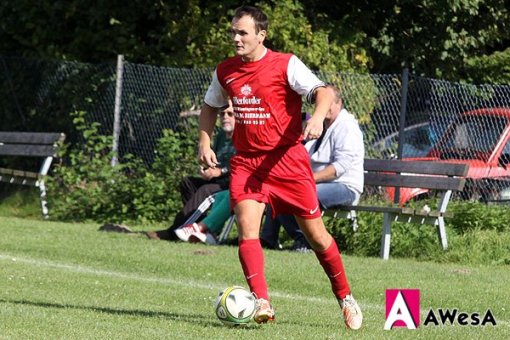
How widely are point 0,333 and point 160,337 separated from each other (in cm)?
89

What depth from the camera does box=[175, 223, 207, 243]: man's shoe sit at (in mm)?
13539

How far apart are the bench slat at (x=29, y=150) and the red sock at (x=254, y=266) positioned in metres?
9.56

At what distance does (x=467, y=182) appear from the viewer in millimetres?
14195

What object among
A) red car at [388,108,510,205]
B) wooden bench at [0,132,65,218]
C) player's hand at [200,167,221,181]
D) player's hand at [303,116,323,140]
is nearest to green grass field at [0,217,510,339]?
player's hand at [200,167,221,181]

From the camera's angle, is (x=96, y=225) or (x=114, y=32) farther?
(x=114, y=32)

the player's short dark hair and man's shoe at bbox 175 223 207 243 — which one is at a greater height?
the player's short dark hair

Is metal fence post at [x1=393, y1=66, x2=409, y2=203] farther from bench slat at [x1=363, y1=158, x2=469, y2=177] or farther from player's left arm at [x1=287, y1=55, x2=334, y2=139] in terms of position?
player's left arm at [x1=287, y1=55, x2=334, y2=139]

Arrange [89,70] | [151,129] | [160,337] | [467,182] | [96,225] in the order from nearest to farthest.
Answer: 1. [160,337]
2. [467,182]
3. [96,225]
4. [151,129]
5. [89,70]

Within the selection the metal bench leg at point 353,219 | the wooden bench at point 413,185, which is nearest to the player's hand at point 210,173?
the wooden bench at point 413,185

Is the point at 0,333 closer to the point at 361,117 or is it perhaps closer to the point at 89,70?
the point at 361,117

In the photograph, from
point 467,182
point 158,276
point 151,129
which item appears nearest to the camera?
point 158,276

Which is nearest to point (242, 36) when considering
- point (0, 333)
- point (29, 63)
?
point (0, 333)

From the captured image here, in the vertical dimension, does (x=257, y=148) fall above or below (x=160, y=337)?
above

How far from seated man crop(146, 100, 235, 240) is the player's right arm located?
5.06 meters
